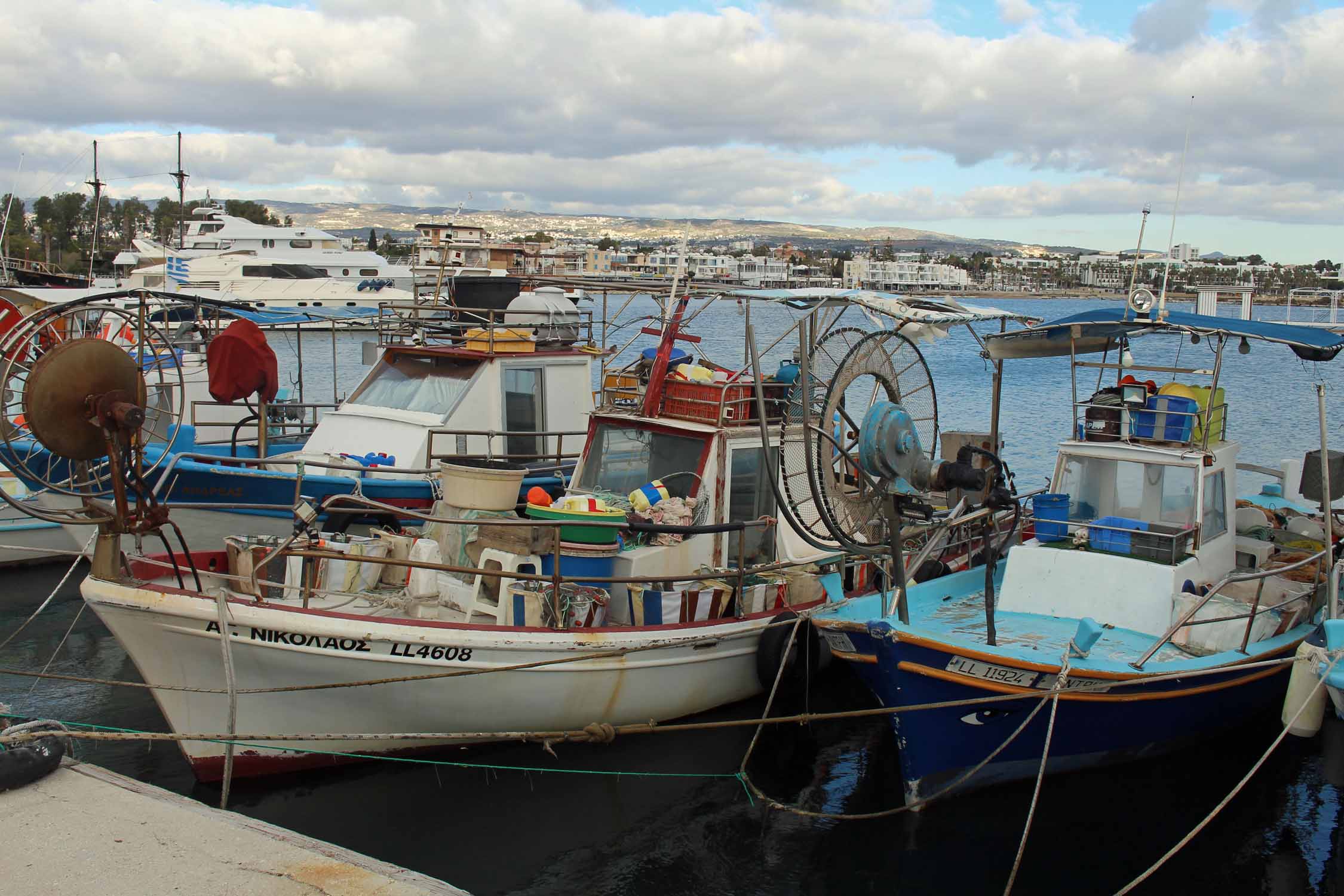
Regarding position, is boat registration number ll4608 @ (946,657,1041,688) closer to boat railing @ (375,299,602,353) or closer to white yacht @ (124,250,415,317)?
boat railing @ (375,299,602,353)

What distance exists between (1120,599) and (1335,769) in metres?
→ 3.04

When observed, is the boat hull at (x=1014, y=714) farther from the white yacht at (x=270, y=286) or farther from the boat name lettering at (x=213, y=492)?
the white yacht at (x=270, y=286)

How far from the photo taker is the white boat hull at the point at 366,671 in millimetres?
8117

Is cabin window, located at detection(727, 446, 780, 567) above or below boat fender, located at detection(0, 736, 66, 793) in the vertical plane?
above

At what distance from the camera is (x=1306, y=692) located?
8.48 meters

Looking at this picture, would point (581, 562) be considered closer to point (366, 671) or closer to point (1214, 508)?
point (366, 671)

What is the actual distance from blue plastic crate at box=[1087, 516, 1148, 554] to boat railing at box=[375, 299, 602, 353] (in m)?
6.34

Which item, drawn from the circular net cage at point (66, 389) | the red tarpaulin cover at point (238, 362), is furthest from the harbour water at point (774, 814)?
the red tarpaulin cover at point (238, 362)

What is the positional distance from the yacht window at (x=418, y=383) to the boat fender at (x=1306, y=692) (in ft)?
30.3

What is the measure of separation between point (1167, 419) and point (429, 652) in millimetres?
7067

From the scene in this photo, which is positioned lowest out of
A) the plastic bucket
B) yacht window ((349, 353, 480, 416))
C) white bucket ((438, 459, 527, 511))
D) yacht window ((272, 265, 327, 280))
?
the plastic bucket

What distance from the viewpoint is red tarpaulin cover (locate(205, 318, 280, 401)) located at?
12.3m

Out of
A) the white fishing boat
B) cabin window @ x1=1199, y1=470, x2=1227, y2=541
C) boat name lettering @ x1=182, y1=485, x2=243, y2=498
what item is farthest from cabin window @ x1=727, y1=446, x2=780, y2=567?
boat name lettering @ x1=182, y1=485, x2=243, y2=498

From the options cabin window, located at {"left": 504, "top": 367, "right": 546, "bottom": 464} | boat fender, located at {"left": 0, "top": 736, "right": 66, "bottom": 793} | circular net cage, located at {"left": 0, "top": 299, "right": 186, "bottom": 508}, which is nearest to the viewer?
boat fender, located at {"left": 0, "top": 736, "right": 66, "bottom": 793}
